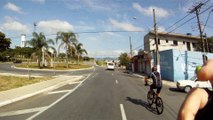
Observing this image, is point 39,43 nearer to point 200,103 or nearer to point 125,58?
point 125,58

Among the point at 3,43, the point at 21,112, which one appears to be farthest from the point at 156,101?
the point at 3,43

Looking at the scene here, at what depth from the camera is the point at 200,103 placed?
5.19ft

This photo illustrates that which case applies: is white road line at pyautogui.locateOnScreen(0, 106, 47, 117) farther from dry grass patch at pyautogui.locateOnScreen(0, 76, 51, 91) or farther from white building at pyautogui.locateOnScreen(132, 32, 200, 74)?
white building at pyautogui.locateOnScreen(132, 32, 200, 74)

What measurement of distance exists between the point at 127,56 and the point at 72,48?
20.7 meters

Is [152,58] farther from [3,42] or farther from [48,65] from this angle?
[3,42]

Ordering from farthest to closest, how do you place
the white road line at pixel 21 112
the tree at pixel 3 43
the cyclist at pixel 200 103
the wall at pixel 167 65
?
the tree at pixel 3 43
the wall at pixel 167 65
the white road line at pixel 21 112
the cyclist at pixel 200 103

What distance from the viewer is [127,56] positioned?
7962 centimetres

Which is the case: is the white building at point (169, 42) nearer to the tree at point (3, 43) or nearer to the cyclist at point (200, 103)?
the tree at point (3, 43)

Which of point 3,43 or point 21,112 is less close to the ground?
point 3,43

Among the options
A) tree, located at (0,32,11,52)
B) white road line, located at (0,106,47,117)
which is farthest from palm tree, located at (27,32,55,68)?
white road line, located at (0,106,47,117)

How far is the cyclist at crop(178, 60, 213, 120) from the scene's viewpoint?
5.13 ft

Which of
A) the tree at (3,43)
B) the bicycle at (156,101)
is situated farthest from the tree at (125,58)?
the bicycle at (156,101)

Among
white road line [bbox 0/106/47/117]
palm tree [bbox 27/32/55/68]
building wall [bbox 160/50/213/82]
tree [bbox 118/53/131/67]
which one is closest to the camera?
white road line [bbox 0/106/47/117]

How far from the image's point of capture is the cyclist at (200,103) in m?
1.56
